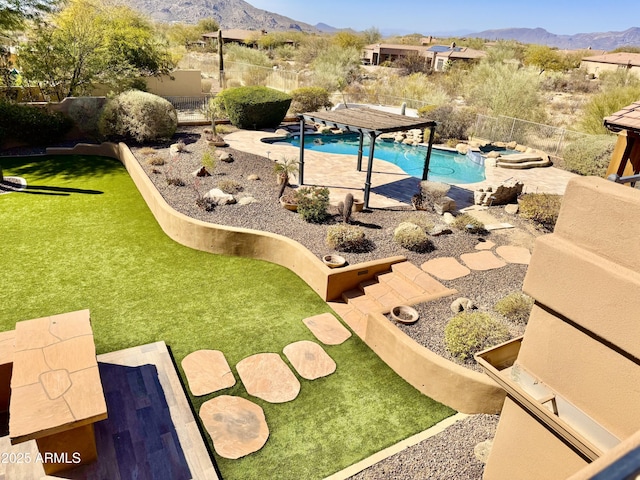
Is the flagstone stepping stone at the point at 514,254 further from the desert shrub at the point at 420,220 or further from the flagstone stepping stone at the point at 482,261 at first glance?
the desert shrub at the point at 420,220

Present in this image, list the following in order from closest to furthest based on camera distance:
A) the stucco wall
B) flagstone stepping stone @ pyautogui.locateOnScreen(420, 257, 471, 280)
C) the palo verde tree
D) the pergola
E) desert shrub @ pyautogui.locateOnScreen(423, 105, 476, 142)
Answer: the stucco wall → flagstone stepping stone @ pyautogui.locateOnScreen(420, 257, 471, 280) → the pergola → the palo verde tree → desert shrub @ pyautogui.locateOnScreen(423, 105, 476, 142)

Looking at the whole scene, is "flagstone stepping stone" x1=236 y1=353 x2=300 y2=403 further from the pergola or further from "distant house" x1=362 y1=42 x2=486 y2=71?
"distant house" x1=362 y1=42 x2=486 y2=71

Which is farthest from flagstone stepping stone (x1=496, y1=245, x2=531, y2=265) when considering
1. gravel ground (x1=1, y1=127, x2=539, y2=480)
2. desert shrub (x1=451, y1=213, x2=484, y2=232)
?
desert shrub (x1=451, y1=213, x2=484, y2=232)

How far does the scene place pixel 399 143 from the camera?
22.8m

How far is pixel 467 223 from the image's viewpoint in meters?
11.6

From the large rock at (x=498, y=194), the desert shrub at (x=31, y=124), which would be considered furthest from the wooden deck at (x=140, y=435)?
the desert shrub at (x=31, y=124)

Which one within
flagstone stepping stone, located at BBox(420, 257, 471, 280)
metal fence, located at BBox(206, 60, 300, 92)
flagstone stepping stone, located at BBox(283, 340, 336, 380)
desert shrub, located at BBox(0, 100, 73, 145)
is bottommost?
flagstone stepping stone, located at BBox(283, 340, 336, 380)

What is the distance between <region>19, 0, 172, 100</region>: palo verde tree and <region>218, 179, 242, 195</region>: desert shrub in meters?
12.9

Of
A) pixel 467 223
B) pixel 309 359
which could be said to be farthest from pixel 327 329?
pixel 467 223

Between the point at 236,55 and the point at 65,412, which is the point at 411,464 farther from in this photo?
the point at 236,55

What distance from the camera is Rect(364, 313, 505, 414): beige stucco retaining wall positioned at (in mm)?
6340

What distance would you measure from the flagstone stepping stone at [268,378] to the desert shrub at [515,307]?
13.2 ft

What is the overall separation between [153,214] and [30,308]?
4938 millimetres

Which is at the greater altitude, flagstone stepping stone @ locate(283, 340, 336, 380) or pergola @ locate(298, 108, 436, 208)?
→ pergola @ locate(298, 108, 436, 208)
